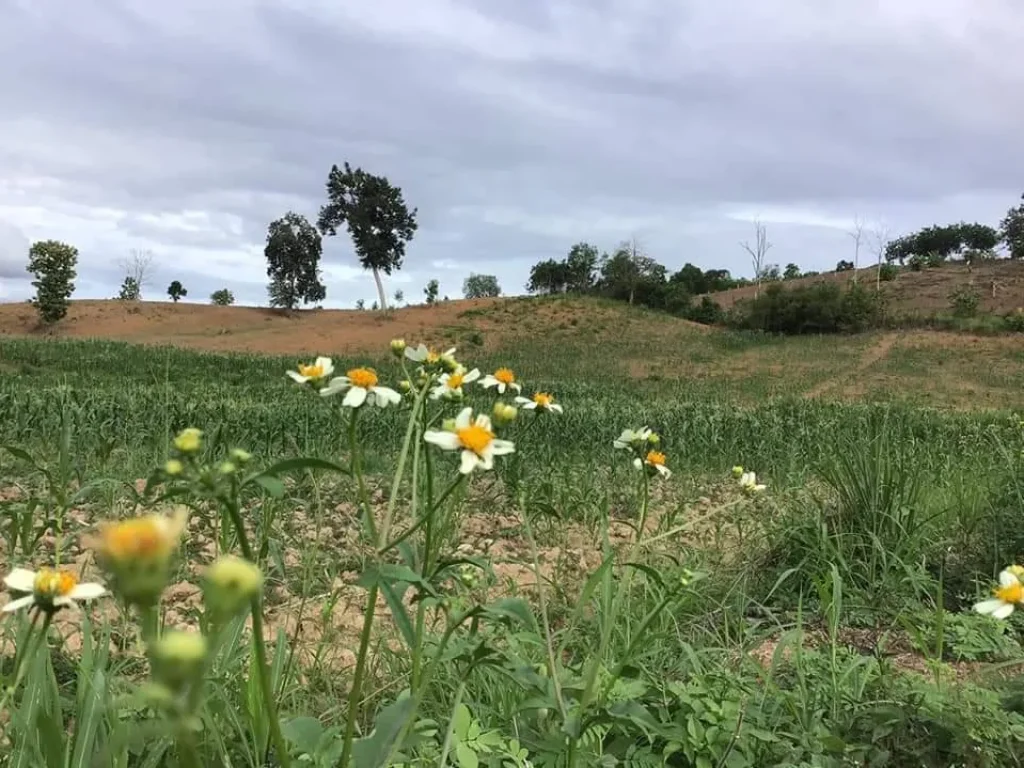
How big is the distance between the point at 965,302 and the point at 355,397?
35222mm

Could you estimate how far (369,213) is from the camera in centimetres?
3055

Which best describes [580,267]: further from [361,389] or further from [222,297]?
[361,389]

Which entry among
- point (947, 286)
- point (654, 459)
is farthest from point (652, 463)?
point (947, 286)

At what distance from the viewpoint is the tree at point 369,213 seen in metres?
30.5

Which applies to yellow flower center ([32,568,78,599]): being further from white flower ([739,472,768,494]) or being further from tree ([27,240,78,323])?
tree ([27,240,78,323])

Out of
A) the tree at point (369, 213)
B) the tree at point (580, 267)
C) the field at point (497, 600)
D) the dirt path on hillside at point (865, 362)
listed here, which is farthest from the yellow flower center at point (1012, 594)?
the tree at point (580, 267)

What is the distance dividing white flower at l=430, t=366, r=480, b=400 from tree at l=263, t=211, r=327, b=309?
114 feet

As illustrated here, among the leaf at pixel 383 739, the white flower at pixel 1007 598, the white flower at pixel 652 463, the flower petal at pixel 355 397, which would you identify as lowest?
the leaf at pixel 383 739

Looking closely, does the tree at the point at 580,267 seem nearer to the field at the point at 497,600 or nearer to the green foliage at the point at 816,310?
the green foliage at the point at 816,310

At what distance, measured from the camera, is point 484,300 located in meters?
32.1

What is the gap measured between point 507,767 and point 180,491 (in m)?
0.70

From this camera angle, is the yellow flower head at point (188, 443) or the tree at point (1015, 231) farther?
the tree at point (1015, 231)

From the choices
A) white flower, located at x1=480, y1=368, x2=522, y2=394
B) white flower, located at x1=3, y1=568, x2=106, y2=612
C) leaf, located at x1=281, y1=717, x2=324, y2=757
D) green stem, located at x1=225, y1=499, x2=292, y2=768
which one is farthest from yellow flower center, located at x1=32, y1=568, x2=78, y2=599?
white flower, located at x1=480, y1=368, x2=522, y2=394

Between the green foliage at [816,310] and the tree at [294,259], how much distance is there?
2079 cm
